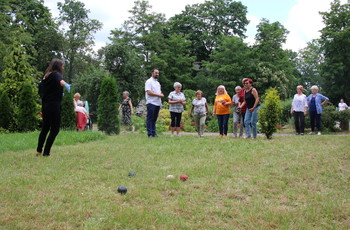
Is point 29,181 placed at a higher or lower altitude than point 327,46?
lower

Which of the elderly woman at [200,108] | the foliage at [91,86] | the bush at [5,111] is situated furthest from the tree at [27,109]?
the foliage at [91,86]

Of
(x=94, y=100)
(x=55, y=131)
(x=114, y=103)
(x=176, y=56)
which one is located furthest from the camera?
(x=176, y=56)

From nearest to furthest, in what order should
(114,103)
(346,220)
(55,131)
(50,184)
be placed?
(346,220) → (50,184) → (55,131) → (114,103)

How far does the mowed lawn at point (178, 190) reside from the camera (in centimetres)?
299

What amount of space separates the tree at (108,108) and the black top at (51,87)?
17.9ft

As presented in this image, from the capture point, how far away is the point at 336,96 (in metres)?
40.8

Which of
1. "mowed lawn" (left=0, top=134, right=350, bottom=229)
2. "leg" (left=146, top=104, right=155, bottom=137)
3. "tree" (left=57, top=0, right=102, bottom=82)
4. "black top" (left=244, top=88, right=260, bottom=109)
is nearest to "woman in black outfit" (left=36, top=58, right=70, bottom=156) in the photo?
"mowed lawn" (left=0, top=134, right=350, bottom=229)

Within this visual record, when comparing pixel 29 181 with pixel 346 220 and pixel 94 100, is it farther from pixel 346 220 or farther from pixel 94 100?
pixel 94 100

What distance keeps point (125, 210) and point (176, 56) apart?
36.2 m

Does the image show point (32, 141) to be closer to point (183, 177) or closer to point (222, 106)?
point (183, 177)

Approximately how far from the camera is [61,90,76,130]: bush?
11.6 m

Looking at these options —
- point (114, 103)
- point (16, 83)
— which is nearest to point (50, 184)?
point (114, 103)

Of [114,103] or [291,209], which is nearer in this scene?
[291,209]

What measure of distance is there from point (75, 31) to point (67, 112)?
3420 cm
